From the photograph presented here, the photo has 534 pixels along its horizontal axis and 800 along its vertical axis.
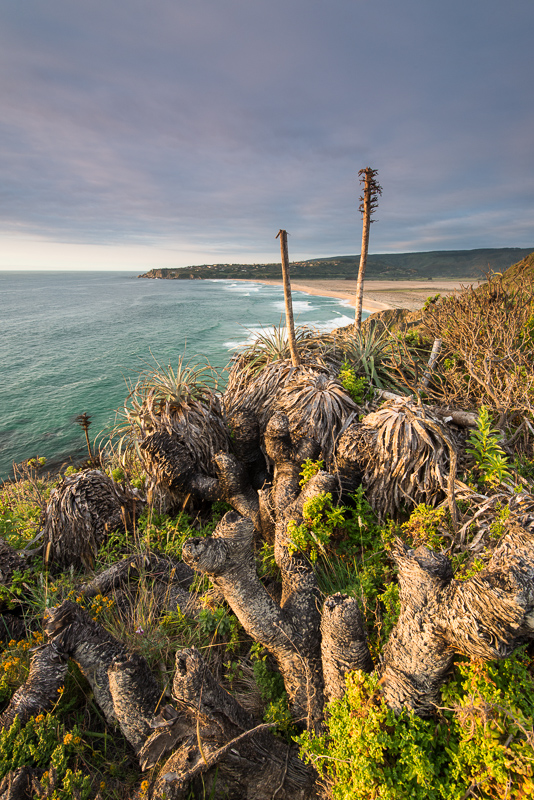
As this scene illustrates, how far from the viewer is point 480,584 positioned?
1.54 meters

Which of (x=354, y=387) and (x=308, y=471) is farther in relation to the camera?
(x=354, y=387)

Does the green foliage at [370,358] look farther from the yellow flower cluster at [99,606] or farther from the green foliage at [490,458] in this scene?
the yellow flower cluster at [99,606]

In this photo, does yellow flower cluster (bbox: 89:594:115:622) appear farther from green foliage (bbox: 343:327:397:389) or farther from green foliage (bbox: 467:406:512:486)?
green foliage (bbox: 343:327:397:389)

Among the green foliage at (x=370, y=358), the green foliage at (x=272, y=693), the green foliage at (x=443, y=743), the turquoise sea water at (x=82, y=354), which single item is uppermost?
the green foliage at (x=370, y=358)

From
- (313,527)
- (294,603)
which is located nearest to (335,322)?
(313,527)

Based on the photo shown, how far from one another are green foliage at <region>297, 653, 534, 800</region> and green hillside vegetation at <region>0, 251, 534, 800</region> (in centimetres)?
1

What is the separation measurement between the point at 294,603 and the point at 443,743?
1.07 metres

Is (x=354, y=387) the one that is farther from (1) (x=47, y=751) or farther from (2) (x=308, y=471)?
(1) (x=47, y=751)

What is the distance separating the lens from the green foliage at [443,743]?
5.46ft

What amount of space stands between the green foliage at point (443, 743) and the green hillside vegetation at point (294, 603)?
12 millimetres

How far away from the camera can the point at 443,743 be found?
1.90 m

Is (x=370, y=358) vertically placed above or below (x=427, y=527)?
above

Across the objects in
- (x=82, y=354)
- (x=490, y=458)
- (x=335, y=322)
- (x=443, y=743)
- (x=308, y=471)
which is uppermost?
(x=490, y=458)

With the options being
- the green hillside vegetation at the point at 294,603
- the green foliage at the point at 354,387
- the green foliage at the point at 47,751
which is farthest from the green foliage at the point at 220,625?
the green foliage at the point at 354,387
